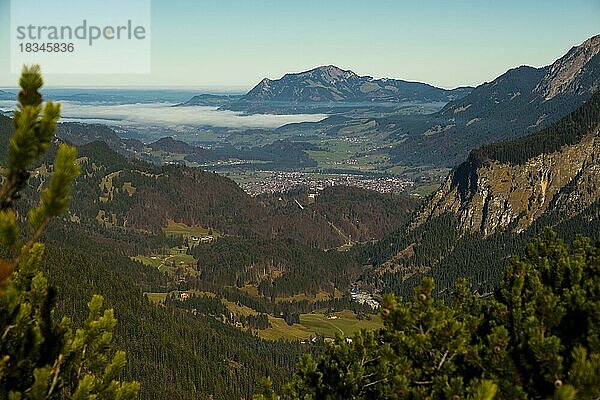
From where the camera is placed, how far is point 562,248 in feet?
107

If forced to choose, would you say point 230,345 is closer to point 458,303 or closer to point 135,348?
point 135,348

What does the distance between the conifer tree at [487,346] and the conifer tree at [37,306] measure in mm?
10771

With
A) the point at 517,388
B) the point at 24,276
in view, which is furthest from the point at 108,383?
the point at 517,388

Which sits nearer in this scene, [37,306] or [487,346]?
[37,306]

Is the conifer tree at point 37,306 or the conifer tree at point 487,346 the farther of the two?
the conifer tree at point 487,346

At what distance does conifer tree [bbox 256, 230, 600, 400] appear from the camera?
20.0 m

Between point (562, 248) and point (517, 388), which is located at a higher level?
point (562, 248)

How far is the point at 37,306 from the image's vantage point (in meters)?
20.9

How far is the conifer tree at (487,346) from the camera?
786 inches

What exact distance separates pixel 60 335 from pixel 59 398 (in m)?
2.54

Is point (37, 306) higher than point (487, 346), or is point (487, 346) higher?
point (37, 306)

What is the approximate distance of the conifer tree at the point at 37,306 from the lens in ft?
47.1

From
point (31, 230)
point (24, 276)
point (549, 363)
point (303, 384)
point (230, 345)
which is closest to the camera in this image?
point (31, 230)

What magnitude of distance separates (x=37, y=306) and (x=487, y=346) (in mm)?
17300
